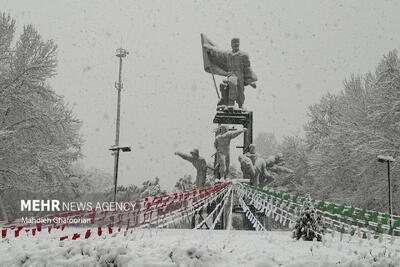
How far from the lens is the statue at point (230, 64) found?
63.8 ft

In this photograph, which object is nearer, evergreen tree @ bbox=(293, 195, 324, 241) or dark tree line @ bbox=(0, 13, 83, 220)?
evergreen tree @ bbox=(293, 195, 324, 241)

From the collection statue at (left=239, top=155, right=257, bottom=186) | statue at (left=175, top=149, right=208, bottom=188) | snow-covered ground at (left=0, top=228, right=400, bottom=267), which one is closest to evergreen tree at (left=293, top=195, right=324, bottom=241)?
snow-covered ground at (left=0, top=228, right=400, bottom=267)

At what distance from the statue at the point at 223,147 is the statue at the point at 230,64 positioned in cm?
247

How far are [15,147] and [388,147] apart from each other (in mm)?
18845

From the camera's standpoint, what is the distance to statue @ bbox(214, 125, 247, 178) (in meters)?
17.2

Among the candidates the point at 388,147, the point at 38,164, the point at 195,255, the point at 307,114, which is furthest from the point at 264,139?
the point at 195,255

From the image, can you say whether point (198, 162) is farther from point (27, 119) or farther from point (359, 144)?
point (359, 144)

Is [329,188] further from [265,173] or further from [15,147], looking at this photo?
[15,147]

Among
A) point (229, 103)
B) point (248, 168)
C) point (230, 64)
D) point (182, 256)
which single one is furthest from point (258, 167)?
point (182, 256)

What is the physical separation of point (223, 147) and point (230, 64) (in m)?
4.43

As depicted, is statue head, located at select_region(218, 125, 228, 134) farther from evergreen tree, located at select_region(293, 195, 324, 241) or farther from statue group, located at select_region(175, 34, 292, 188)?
evergreen tree, located at select_region(293, 195, 324, 241)

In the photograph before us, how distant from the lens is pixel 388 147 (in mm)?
21781

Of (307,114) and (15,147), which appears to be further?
(307,114)

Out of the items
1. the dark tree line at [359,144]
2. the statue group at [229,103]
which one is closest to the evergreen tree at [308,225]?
the statue group at [229,103]
